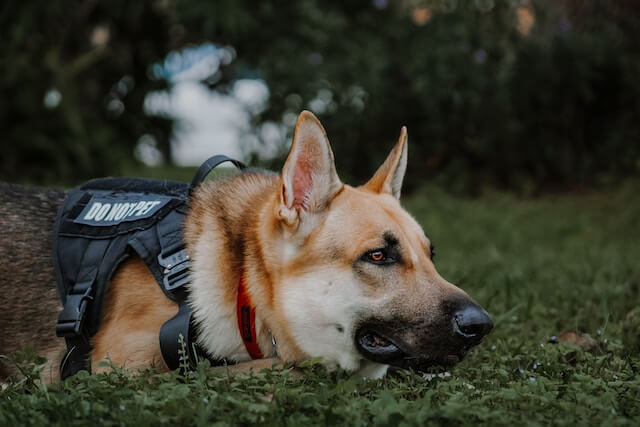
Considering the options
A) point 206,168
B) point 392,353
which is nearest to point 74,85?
point 206,168

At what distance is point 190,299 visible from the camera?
3.32 metres

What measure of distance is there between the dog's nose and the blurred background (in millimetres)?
7348

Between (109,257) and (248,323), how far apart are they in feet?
2.41

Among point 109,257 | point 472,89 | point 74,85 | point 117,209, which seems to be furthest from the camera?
point 74,85

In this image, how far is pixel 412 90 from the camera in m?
10.4

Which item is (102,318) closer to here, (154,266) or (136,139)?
(154,266)

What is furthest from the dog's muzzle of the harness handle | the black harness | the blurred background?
the blurred background

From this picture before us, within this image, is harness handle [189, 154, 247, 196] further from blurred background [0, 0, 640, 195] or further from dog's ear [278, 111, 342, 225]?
blurred background [0, 0, 640, 195]

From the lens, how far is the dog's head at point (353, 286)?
3.12 m

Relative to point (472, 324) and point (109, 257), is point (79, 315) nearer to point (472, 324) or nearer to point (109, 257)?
point (109, 257)

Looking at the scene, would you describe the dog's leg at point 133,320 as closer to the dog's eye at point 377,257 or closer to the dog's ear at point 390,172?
the dog's eye at point 377,257

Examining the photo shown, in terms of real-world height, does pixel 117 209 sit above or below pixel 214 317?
above

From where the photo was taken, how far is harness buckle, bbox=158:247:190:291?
3.33m

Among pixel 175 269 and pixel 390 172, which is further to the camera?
pixel 390 172
